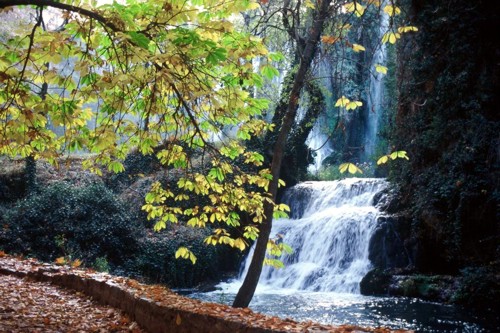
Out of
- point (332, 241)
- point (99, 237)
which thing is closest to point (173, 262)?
point (99, 237)

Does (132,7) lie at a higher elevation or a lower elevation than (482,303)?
higher

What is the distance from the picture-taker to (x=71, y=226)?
14773mm

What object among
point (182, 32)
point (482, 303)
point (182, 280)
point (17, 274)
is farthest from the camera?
point (182, 280)

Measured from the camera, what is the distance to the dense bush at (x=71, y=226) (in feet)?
46.1

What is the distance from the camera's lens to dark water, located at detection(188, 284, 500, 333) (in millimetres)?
9124

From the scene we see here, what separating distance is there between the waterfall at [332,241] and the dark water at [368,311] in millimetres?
1156

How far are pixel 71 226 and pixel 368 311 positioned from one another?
9.64 m

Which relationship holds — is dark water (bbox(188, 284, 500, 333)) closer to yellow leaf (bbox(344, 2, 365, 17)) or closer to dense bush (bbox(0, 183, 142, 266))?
dense bush (bbox(0, 183, 142, 266))

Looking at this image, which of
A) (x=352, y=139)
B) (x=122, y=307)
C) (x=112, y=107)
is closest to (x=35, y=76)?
(x=112, y=107)

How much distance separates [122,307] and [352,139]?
26648 mm

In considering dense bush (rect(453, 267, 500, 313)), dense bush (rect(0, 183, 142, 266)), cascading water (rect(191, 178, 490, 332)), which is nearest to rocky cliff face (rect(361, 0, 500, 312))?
dense bush (rect(453, 267, 500, 313))

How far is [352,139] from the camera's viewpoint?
30.7 m

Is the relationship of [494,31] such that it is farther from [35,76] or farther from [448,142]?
[35,76]

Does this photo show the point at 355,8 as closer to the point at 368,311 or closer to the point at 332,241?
the point at 368,311
